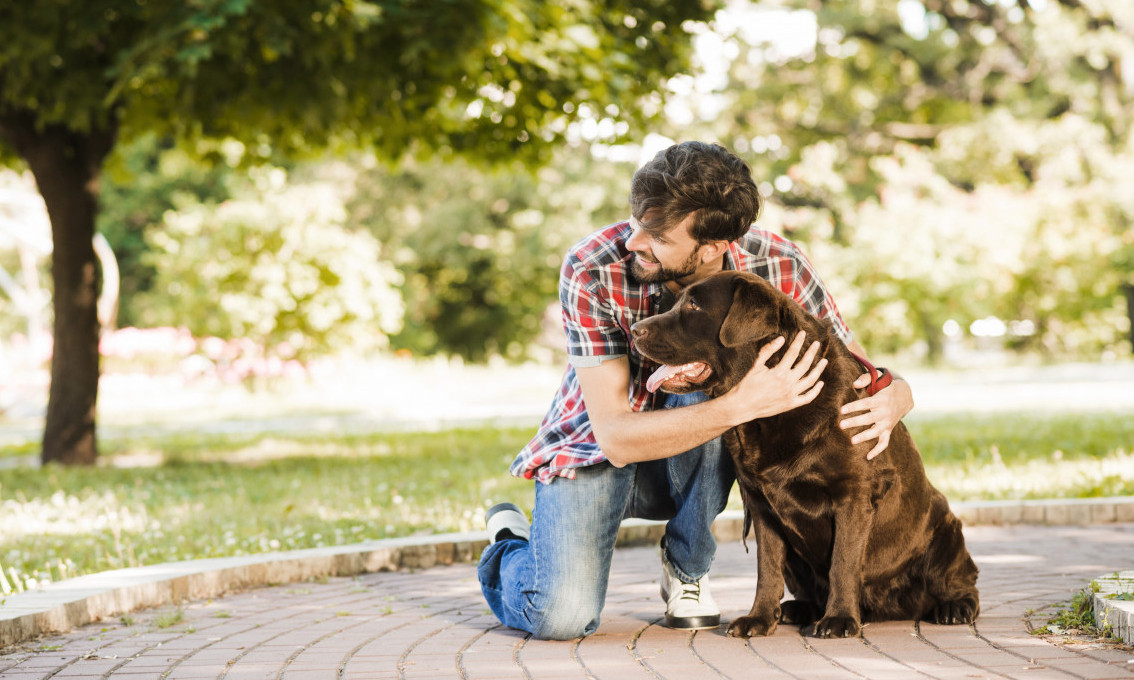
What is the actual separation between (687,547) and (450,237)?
26.8m

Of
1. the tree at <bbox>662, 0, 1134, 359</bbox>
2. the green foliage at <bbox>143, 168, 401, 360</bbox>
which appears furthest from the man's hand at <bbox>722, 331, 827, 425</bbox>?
the green foliage at <bbox>143, 168, 401, 360</bbox>

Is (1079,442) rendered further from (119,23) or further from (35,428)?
(35,428)

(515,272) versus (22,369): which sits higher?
(515,272)

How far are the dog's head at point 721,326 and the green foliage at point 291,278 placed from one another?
21004 mm

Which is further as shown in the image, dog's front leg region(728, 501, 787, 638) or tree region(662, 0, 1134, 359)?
tree region(662, 0, 1134, 359)

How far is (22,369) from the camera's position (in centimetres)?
2262

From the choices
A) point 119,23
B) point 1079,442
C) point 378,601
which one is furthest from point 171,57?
point 1079,442

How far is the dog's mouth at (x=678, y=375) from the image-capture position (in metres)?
3.69

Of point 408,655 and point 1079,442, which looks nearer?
point 408,655

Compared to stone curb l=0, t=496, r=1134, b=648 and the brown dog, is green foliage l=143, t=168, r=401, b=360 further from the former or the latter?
the brown dog

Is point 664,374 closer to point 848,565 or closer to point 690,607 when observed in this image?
point 848,565

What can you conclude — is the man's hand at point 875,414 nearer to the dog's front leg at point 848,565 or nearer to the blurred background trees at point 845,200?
the dog's front leg at point 848,565

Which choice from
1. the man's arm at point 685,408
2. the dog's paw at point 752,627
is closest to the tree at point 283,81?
the man's arm at point 685,408

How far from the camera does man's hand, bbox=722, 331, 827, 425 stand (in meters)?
3.56
